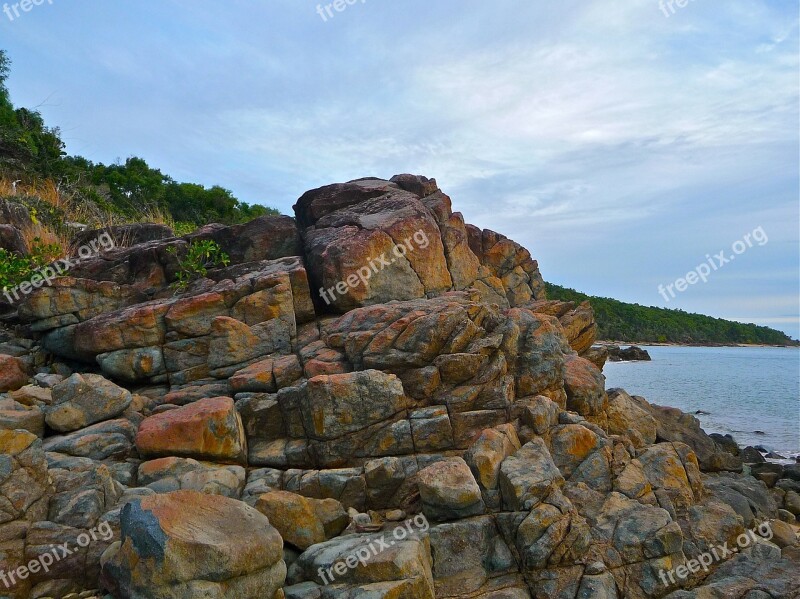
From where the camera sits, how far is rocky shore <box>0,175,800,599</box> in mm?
9000

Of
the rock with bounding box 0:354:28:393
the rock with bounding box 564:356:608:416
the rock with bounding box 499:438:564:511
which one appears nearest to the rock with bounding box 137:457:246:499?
the rock with bounding box 499:438:564:511

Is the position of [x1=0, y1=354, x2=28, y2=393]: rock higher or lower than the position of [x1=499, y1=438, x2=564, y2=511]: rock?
higher

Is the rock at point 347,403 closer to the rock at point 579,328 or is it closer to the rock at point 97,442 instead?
the rock at point 97,442

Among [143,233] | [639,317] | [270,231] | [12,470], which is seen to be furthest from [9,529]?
[639,317]

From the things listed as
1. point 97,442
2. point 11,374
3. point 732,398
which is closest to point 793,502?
point 97,442

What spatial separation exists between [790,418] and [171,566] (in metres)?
46.2

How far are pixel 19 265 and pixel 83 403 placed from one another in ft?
27.0

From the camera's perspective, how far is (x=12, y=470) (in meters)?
9.37

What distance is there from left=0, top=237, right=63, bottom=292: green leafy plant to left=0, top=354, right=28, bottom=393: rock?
11.8ft

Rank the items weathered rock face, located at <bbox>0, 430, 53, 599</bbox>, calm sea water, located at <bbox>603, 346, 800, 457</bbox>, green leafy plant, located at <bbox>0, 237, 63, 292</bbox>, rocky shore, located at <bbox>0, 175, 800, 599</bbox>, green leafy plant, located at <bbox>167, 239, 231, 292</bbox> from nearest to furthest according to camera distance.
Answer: weathered rock face, located at <bbox>0, 430, 53, 599</bbox>, rocky shore, located at <bbox>0, 175, 800, 599</bbox>, green leafy plant, located at <bbox>0, 237, 63, 292</bbox>, green leafy plant, located at <bbox>167, 239, 231, 292</bbox>, calm sea water, located at <bbox>603, 346, 800, 457</bbox>

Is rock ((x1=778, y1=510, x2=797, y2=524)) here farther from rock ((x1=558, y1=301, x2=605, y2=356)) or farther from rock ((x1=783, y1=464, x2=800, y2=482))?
rock ((x1=558, y1=301, x2=605, y2=356))

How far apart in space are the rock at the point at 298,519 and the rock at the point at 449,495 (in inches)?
77.4

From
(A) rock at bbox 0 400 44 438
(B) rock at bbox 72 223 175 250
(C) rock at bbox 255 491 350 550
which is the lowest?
(C) rock at bbox 255 491 350 550

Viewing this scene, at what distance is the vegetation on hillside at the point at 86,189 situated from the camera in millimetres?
27859
